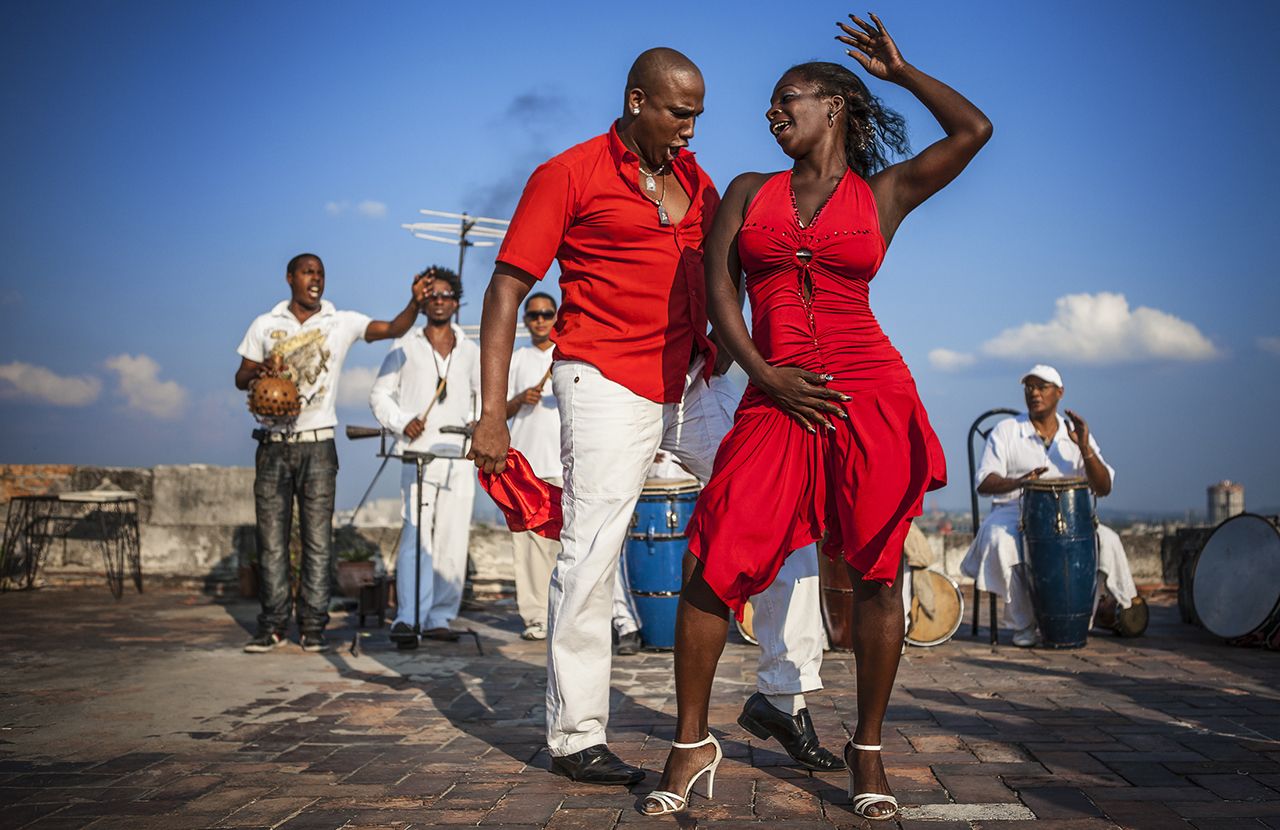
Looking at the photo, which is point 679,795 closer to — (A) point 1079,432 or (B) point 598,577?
(B) point 598,577

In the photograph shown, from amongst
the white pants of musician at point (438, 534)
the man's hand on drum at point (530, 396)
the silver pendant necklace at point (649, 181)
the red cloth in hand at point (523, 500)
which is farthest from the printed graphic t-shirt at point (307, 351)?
the silver pendant necklace at point (649, 181)

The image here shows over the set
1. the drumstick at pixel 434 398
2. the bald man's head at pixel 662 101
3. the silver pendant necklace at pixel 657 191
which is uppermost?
the bald man's head at pixel 662 101

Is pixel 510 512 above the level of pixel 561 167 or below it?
below

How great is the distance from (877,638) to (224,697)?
3.34m

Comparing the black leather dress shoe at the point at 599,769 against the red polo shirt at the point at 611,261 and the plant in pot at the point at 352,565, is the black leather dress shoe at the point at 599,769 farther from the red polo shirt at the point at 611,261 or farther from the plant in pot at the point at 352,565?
the plant in pot at the point at 352,565

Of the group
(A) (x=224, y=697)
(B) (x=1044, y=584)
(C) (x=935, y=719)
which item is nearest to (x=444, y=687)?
(A) (x=224, y=697)

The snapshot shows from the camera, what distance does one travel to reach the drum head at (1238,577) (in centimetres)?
689

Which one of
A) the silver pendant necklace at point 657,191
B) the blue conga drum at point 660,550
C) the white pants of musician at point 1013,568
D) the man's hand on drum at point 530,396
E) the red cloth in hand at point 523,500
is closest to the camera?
the silver pendant necklace at point 657,191

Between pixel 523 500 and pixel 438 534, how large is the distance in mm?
3912

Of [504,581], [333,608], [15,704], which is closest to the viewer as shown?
[15,704]

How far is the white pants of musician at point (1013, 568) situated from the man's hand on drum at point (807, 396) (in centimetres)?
444

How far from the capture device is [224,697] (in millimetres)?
5117

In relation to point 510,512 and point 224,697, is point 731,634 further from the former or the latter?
point 510,512

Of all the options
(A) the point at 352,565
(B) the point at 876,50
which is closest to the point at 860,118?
(B) the point at 876,50
